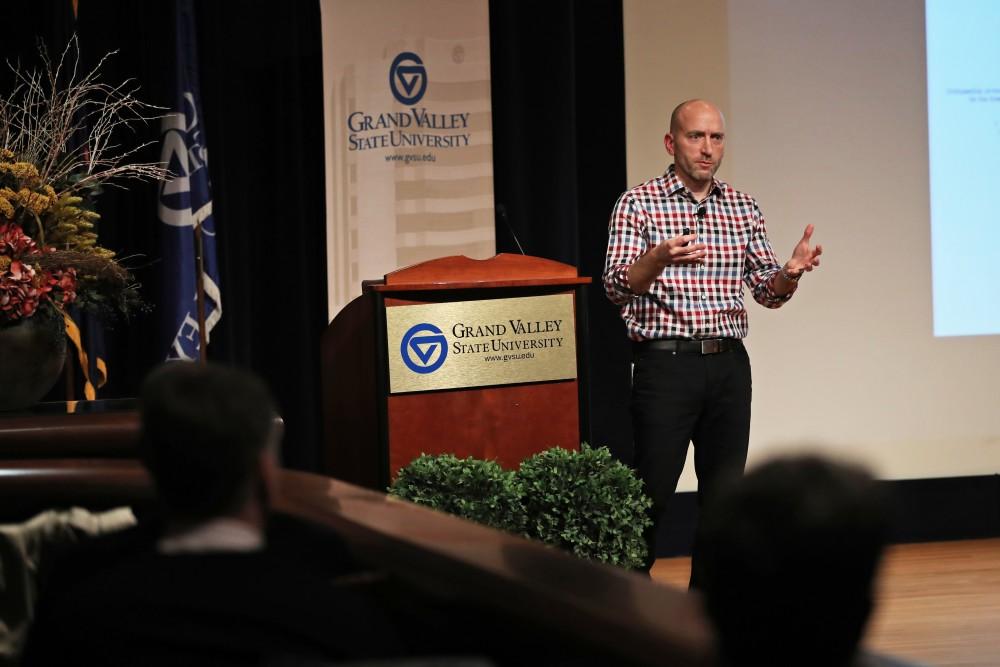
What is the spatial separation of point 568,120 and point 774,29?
3.28 ft

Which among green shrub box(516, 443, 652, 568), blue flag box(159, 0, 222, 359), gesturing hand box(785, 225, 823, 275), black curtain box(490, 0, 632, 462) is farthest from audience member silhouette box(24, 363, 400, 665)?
black curtain box(490, 0, 632, 462)

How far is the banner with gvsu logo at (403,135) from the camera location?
4.68 metres

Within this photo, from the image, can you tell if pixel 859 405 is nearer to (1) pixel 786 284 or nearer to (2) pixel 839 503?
(1) pixel 786 284

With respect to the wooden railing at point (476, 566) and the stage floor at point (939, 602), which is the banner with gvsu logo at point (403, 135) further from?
the wooden railing at point (476, 566)

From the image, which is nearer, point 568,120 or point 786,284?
point 786,284

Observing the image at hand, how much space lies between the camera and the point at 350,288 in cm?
469

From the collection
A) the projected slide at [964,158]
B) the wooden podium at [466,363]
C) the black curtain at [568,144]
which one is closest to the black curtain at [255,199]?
the black curtain at [568,144]

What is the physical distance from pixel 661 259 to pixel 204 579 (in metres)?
2.48

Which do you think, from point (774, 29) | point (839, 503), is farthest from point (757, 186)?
point (839, 503)

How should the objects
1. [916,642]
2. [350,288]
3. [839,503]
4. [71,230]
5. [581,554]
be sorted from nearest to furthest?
[839,503] → [71,230] → [581,554] → [916,642] → [350,288]

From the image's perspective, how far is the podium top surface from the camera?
344cm

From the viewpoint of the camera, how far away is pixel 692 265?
3748 millimetres

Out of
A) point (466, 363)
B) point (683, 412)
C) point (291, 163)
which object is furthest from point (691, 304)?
point (291, 163)

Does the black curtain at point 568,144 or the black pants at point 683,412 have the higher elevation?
the black curtain at point 568,144
